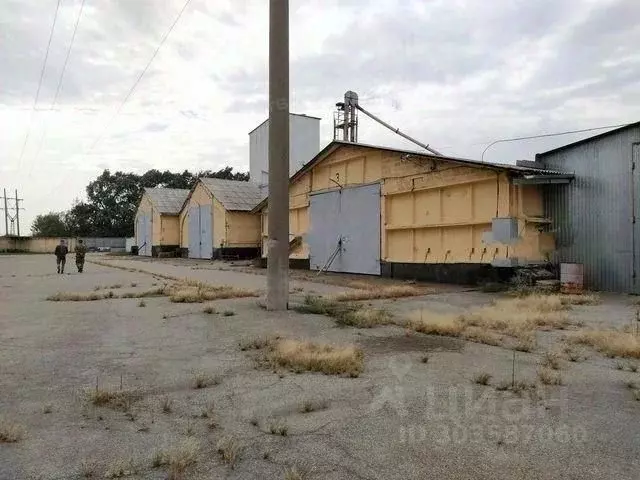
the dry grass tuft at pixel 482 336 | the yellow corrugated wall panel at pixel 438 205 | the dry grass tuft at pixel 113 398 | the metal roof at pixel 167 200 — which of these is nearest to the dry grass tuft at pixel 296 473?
the dry grass tuft at pixel 113 398

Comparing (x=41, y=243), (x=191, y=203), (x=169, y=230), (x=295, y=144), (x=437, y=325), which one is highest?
(x=295, y=144)

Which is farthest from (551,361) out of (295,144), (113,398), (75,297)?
(295,144)

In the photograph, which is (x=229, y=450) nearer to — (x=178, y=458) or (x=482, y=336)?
(x=178, y=458)

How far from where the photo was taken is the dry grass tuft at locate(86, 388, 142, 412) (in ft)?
15.0

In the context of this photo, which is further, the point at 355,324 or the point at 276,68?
the point at 276,68

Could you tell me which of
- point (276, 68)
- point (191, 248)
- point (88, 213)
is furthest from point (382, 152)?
point (88, 213)

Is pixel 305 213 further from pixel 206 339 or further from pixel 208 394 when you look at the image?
pixel 208 394

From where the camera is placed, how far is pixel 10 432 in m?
3.80

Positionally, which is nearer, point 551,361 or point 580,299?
point 551,361

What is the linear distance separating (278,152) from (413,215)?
8238 millimetres

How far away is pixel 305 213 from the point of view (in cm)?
2369

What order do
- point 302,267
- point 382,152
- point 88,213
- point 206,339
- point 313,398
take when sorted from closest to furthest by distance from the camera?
point 313,398, point 206,339, point 382,152, point 302,267, point 88,213

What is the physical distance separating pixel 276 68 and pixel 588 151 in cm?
886

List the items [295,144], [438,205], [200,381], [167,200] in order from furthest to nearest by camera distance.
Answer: [167,200] → [295,144] → [438,205] → [200,381]
